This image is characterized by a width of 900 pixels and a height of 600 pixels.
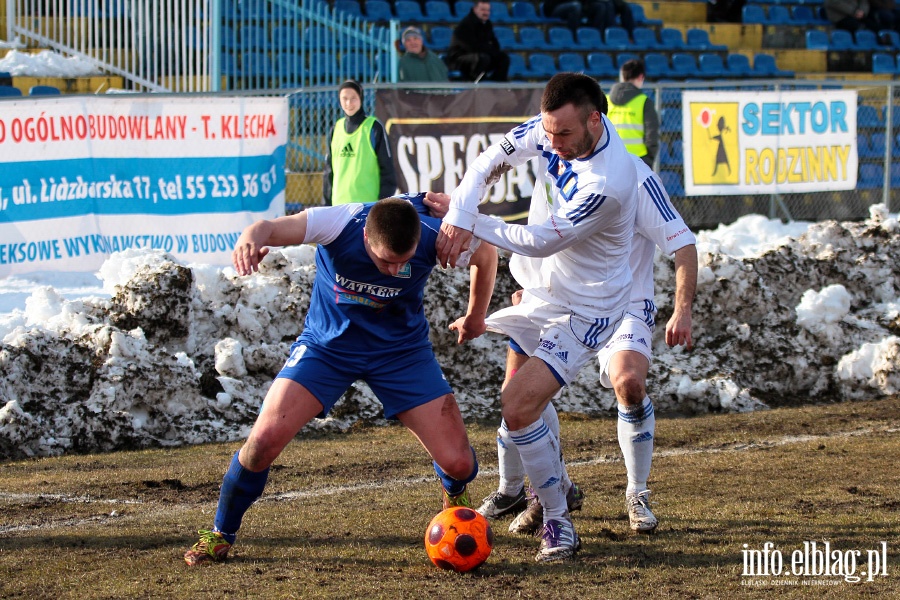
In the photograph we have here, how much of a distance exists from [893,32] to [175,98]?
16.0 metres

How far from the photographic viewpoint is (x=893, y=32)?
22.0 meters

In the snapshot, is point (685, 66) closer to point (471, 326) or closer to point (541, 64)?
point (541, 64)

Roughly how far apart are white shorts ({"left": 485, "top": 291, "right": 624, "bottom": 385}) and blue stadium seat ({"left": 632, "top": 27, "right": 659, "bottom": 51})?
14230 millimetres

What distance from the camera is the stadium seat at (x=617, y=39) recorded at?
19.1 metres

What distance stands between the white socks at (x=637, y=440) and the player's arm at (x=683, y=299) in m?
0.44

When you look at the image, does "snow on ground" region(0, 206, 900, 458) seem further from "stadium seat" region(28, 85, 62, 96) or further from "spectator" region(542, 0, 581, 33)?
"spectator" region(542, 0, 581, 33)

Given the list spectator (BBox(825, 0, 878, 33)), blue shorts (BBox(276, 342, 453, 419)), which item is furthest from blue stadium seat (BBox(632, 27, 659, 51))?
Answer: blue shorts (BBox(276, 342, 453, 419))

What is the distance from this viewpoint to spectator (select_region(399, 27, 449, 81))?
554 inches

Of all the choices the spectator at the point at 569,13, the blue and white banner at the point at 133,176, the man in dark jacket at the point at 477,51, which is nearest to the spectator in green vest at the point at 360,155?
the blue and white banner at the point at 133,176

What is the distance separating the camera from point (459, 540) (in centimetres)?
498

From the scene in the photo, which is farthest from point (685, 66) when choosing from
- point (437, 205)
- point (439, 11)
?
point (437, 205)

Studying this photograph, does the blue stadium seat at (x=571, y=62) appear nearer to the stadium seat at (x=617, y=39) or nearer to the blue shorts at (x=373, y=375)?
the stadium seat at (x=617, y=39)

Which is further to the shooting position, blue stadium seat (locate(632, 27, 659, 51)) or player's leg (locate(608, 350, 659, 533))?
blue stadium seat (locate(632, 27, 659, 51))

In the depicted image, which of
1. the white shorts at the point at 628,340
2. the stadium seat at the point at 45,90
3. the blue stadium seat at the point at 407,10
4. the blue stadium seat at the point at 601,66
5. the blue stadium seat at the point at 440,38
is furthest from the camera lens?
the blue stadium seat at the point at 407,10
